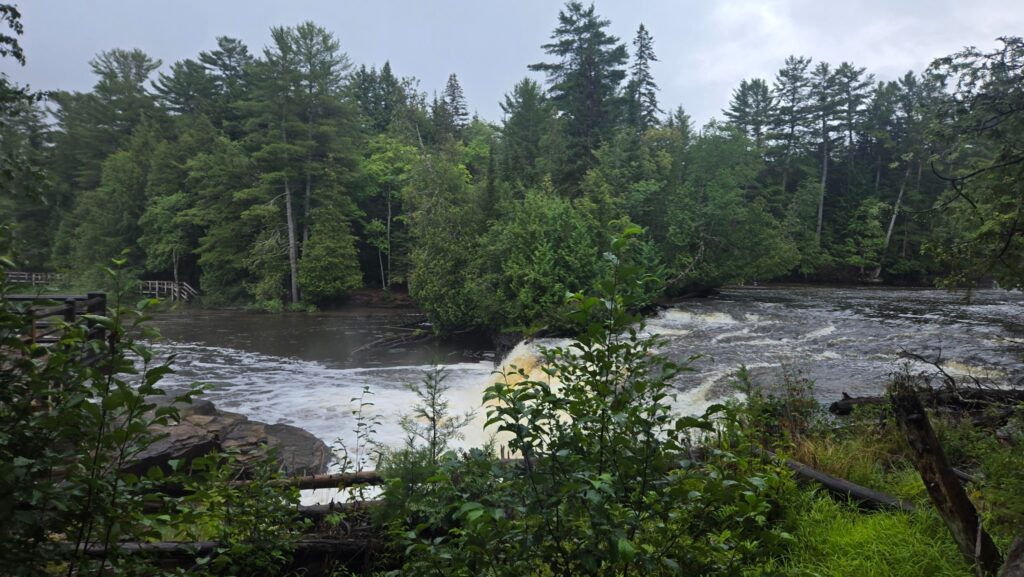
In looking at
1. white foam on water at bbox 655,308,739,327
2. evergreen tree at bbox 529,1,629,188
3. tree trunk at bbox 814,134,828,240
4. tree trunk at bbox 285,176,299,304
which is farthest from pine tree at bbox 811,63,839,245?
tree trunk at bbox 285,176,299,304

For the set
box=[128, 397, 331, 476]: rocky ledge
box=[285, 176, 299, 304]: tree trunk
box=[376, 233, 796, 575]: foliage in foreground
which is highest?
box=[285, 176, 299, 304]: tree trunk

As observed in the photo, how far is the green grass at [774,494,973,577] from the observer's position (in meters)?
3.35

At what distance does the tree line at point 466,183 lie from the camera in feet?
75.7

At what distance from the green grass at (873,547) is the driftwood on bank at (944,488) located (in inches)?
5.6

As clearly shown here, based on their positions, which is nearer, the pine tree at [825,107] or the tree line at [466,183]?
the tree line at [466,183]

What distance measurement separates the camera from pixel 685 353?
14742 mm

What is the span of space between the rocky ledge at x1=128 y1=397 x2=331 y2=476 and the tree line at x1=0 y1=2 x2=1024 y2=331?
398 inches

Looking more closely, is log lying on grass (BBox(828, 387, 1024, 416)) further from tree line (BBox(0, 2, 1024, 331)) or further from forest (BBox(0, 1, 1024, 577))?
tree line (BBox(0, 2, 1024, 331))

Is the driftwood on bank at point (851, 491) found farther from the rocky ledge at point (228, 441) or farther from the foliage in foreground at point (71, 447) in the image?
the rocky ledge at point (228, 441)

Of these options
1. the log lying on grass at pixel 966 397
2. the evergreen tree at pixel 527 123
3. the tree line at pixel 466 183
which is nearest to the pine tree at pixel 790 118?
the tree line at pixel 466 183

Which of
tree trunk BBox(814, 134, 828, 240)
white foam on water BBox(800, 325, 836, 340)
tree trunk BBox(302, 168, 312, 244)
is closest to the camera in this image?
white foam on water BBox(800, 325, 836, 340)

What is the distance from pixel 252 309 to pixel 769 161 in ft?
143

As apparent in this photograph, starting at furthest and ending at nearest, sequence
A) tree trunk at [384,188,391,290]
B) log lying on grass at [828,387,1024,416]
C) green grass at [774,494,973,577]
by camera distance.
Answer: tree trunk at [384,188,391,290] → log lying on grass at [828,387,1024,416] → green grass at [774,494,973,577]

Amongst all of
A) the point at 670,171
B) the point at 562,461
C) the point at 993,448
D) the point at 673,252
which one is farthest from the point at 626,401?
the point at 670,171
